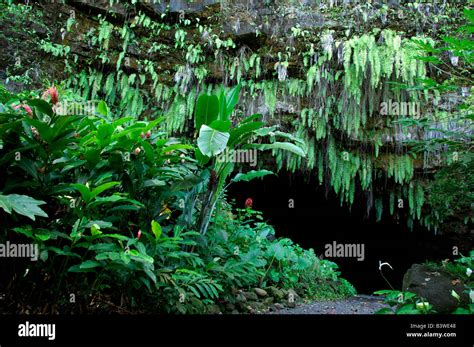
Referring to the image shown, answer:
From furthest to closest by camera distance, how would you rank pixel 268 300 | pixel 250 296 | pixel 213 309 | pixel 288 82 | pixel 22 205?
pixel 288 82 → pixel 268 300 → pixel 250 296 → pixel 213 309 → pixel 22 205

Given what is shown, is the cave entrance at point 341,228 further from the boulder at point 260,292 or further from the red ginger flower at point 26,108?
the red ginger flower at point 26,108

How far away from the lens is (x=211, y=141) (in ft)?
9.93

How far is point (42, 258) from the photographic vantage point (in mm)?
2342

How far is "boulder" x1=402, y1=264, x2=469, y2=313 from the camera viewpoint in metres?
3.23

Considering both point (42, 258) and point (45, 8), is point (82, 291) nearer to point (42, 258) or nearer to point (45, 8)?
point (42, 258)
